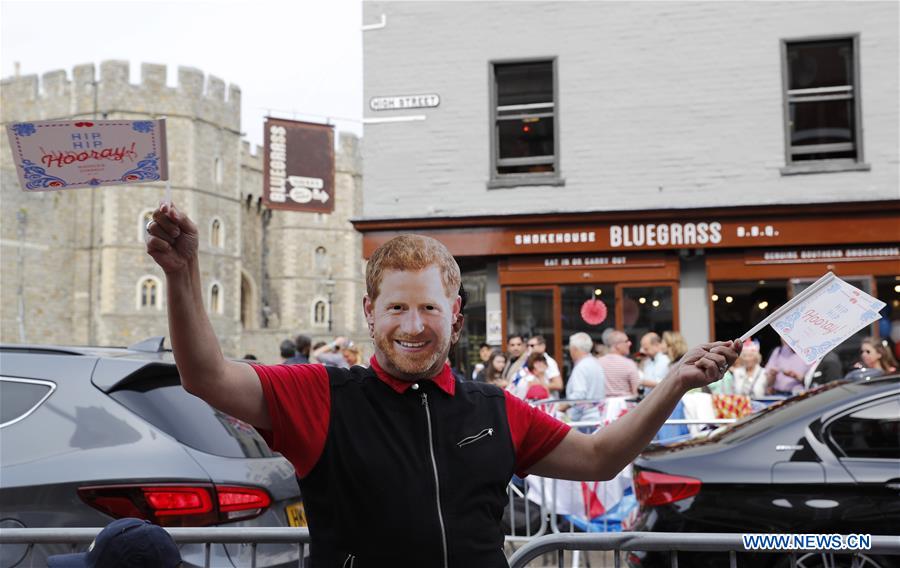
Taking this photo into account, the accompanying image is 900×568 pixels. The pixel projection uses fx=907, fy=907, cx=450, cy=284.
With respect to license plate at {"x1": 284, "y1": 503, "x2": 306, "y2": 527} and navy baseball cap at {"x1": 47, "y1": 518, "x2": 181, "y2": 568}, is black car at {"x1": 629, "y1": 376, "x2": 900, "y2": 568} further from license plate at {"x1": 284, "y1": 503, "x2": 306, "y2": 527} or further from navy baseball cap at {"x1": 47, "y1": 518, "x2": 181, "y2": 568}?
navy baseball cap at {"x1": 47, "y1": 518, "x2": 181, "y2": 568}

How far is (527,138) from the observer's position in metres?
14.7

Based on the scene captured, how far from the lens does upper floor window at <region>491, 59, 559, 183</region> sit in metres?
14.6

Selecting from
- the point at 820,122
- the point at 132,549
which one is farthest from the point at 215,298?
the point at 132,549

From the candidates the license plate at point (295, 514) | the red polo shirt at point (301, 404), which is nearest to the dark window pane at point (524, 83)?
the license plate at point (295, 514)

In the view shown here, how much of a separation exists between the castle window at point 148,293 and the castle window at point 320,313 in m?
16.5

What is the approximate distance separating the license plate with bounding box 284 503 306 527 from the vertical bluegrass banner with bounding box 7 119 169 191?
6.83ft

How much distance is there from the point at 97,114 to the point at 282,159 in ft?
148

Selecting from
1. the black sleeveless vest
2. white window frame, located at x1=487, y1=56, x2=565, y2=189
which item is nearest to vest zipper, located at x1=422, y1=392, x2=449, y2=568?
the black sleeveless vest

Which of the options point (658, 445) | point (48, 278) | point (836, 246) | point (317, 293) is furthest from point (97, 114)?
point (658, 445)

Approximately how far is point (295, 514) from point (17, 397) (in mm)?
1371

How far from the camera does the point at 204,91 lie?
59.9 metres

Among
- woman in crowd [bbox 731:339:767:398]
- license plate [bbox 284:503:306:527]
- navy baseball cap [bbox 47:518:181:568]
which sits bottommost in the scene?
license plate [bbox 284:503:306:527]

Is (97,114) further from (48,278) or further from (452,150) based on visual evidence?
(452,150)

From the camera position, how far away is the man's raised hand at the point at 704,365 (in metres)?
2.29
